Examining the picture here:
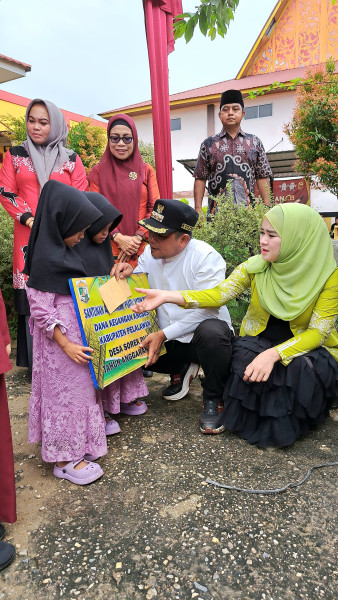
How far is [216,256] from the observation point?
8.23ft

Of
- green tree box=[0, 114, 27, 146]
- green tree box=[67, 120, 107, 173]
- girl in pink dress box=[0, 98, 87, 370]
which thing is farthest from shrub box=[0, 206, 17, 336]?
green tree box=[0, 114, 27, 146]

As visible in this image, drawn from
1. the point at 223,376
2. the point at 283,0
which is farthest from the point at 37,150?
the point at 283,0

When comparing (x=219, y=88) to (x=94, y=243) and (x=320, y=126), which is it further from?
(x=94, y=243)

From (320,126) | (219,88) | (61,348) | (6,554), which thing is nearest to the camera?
(6,554)

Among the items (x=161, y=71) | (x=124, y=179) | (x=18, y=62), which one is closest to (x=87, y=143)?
(x=18, y=62)

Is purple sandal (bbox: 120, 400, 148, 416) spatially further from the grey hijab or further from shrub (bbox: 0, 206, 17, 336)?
shrub (bbox: 0, 206, 17, 336)

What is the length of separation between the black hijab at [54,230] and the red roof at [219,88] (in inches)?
499

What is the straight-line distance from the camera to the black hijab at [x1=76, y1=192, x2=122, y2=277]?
210cm

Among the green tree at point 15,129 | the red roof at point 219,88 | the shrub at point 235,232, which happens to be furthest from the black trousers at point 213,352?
the red roof at point 219,88

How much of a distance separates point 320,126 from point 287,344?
434cm

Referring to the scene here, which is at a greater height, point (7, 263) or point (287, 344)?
point (7, 263)

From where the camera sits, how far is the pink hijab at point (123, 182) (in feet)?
9.73

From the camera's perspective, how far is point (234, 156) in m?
3.42

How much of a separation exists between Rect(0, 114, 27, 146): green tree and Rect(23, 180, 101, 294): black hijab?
836 cm
